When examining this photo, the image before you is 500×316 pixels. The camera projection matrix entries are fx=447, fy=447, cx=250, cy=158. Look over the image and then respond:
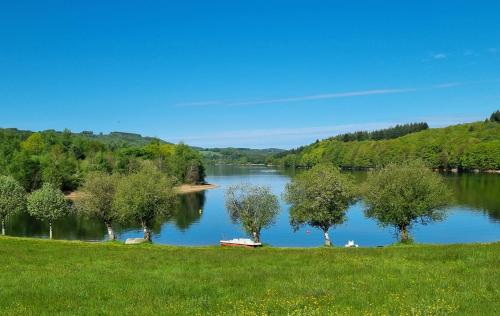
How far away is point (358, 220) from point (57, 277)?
3610 inches

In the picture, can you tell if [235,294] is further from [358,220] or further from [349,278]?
[358,220]

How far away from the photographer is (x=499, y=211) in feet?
341

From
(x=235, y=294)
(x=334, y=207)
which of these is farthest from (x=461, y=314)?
(x=334, y=207)

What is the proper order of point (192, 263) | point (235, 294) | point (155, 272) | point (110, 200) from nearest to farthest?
point (235, 294), point (155, 272), point (192, 263), point (110, 200)

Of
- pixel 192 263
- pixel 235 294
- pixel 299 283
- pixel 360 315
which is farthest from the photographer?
pixel 192 263

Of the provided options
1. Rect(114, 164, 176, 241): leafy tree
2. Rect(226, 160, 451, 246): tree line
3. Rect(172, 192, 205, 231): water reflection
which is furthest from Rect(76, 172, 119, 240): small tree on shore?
Rect(226, 160, 451, 246): tree line

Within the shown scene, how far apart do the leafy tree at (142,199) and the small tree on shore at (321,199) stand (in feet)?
66.4

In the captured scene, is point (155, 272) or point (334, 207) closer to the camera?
point (155, 272)

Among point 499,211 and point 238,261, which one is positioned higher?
point 238,261

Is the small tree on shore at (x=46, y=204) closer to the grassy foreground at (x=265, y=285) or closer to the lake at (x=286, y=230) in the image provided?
the lake at (x=286, y=230)

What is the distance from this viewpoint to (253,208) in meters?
70.5

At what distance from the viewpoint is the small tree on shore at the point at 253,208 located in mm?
70062

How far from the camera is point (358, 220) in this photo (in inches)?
4122

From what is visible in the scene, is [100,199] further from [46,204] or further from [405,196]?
[405,196]
